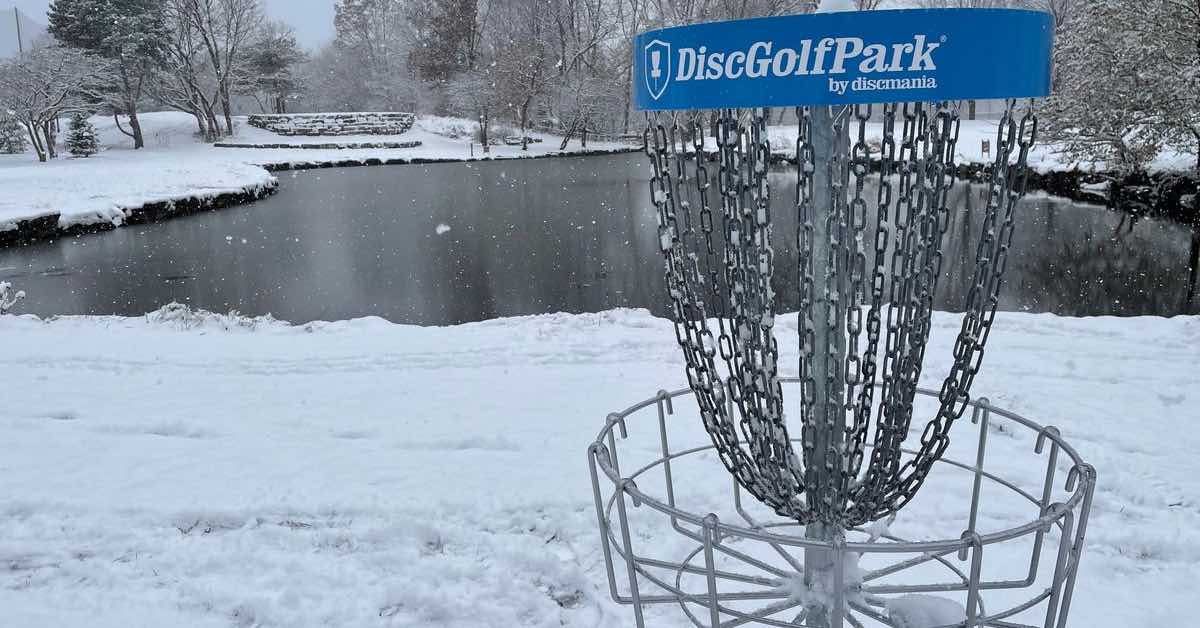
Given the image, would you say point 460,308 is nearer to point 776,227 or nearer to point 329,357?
point 329,357

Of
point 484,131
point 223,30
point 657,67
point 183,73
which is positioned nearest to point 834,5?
point 657,67

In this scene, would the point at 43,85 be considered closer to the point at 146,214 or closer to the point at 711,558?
the point at 146,214

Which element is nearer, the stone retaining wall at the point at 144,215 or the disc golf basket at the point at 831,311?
the disc golf basket at the point at 831,311

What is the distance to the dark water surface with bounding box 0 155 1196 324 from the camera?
1261 cm

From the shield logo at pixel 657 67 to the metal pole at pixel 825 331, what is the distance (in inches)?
15.8

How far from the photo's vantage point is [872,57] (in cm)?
156

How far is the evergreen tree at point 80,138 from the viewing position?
37.6m

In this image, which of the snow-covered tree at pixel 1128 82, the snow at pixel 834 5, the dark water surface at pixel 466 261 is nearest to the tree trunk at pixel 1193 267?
the dark water surface at pixel 466 261

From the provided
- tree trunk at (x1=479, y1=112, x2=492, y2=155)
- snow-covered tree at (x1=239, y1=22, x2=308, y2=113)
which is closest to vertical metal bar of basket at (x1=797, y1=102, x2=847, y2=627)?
tree trunk at (x1=479, y1=112, x2=492, y2=155)

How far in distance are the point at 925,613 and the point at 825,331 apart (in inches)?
30.3

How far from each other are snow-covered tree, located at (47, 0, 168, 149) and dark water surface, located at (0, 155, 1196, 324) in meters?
21.5

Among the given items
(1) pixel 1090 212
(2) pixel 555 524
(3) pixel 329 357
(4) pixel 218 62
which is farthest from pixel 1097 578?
(4) pixel 218 62

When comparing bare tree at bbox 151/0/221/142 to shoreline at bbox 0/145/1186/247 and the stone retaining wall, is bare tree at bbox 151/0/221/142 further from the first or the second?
the stone retaining wall

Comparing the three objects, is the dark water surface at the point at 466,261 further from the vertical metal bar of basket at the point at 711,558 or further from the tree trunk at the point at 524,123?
the tree trunk at the point at 524,123
